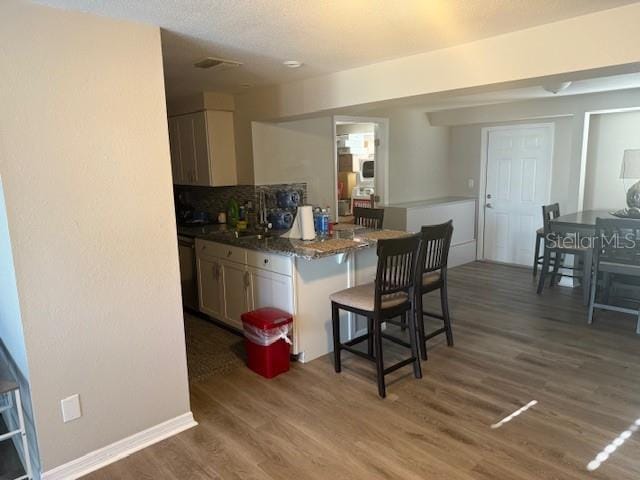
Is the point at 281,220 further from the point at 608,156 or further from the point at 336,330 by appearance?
the point at 608,156

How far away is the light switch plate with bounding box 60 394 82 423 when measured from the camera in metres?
2.24

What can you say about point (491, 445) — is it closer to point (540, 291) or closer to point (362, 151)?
point (540, 291)

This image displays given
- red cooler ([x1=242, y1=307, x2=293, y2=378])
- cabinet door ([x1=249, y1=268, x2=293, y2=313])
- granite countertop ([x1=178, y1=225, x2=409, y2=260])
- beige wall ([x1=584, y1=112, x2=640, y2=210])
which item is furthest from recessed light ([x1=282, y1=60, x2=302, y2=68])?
beige wall ([x1=584, y1=112, x2=640, y2=210])

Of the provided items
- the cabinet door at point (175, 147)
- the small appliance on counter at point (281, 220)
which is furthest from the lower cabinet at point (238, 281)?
the cabinet door at point (175, 147)

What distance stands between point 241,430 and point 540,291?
389 cm

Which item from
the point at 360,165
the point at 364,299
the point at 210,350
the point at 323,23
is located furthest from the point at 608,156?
the point at 210,350

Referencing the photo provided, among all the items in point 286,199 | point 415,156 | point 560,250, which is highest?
point 415,156

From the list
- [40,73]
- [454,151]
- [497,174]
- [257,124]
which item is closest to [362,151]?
[454,151]

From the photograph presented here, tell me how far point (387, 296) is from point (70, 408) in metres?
1.94

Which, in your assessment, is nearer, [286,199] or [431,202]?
[286,199]

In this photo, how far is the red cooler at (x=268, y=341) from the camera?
3.18 metres

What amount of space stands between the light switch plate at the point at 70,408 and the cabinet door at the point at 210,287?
188cm

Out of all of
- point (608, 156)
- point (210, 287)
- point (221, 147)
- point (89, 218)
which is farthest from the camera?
point (608, 156)

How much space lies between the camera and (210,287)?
4250 mm
